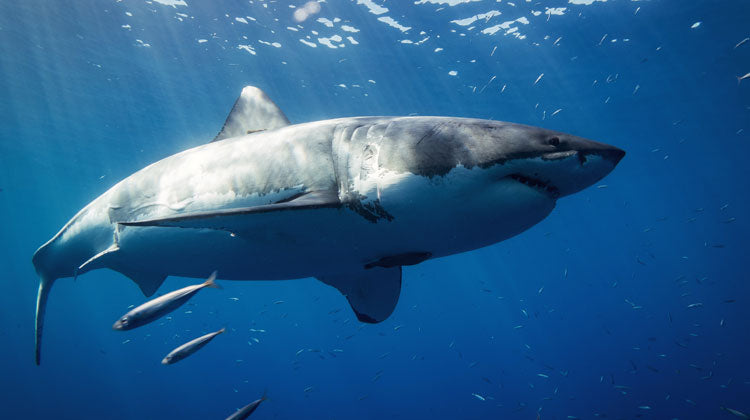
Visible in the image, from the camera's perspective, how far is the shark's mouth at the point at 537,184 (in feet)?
6.97

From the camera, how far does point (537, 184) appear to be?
7.04 ft

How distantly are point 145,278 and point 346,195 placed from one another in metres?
3.39

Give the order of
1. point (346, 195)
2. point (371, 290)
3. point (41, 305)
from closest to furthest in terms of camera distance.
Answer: point (346, 195) < point (371, 290) < point (41, 305)

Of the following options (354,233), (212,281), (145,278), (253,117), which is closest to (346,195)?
(354,233)

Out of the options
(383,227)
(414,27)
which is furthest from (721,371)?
(383,227)

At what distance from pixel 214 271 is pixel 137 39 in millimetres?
19534

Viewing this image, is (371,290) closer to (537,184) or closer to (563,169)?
(537,184)

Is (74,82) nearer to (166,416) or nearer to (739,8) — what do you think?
(166,416)

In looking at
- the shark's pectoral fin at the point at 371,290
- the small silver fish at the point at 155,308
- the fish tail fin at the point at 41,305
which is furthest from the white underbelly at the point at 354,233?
the fish tail fin at the point at 41,305

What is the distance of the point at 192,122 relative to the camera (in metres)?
26.2

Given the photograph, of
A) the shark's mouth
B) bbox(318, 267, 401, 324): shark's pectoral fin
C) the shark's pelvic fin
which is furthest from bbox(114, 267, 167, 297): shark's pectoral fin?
the shark's mouth

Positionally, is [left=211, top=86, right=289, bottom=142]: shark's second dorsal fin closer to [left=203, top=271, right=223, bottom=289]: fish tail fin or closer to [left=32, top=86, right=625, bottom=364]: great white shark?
[left=32, top=86, right=625, bottom=364]: great white shark

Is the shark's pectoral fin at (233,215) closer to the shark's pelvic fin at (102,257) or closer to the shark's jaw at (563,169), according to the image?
the shark's jaw at (563,169)

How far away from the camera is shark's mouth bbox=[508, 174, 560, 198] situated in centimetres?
212
